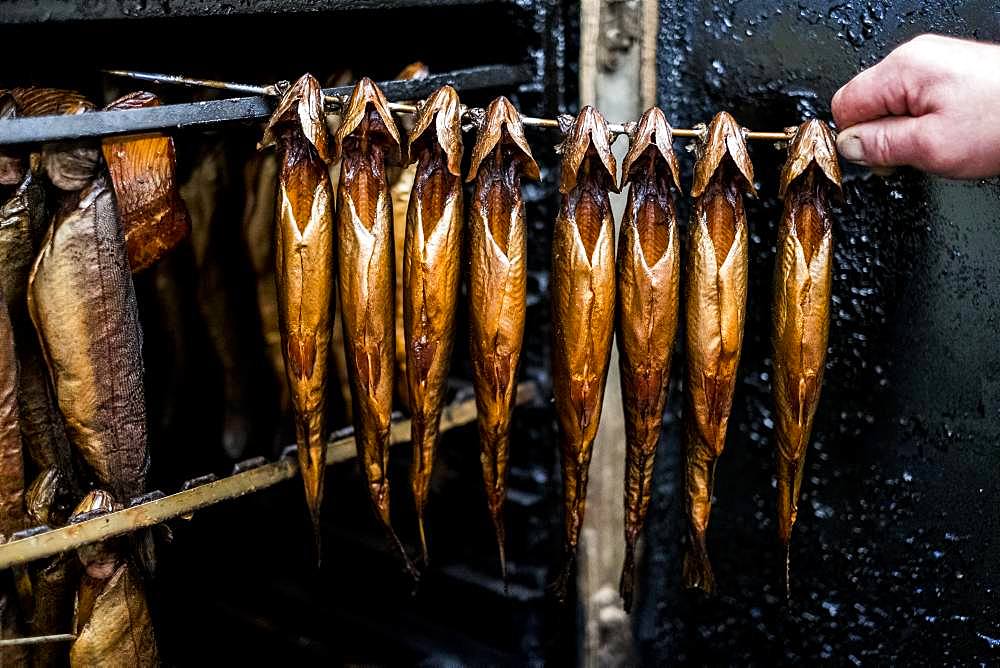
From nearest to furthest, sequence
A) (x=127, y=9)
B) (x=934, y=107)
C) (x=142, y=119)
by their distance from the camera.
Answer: (x=142, y=119) < (x=934, y=107) < (x=127, y=9)

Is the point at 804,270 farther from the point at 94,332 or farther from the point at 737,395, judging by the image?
the point at 94,332

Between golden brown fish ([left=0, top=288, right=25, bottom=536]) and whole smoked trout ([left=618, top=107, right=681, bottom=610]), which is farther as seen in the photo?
whole smoked trout ([left=618, top=107, right=681, bottom=610])

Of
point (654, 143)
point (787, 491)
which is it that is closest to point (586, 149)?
point (654, 143)

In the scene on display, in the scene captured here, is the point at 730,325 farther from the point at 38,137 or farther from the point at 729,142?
the point at 38,137

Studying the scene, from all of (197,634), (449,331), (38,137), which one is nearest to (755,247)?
(449,331)

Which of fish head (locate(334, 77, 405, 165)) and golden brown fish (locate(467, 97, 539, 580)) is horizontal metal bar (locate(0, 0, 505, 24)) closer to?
fish head (locate(334, 77, 405, 165))

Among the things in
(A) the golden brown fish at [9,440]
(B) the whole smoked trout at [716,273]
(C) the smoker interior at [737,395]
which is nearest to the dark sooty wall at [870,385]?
(C) the smoker interior at [737,395]

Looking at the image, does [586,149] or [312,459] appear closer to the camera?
[586,149]

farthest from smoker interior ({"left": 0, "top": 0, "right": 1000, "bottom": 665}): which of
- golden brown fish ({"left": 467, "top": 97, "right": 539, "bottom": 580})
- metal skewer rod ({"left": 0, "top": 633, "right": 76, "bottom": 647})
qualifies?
golden brown fish ({"left": 467, "top": 97, "right": 539, "bottom": 580})
